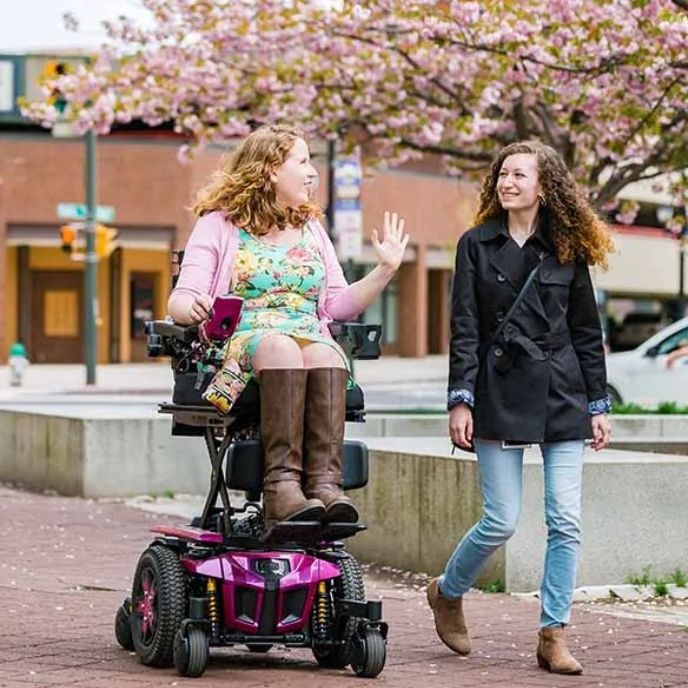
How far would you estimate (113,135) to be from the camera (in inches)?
1934

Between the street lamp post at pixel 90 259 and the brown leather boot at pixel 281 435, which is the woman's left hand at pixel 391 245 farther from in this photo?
the street lamp post at pixel 90 259

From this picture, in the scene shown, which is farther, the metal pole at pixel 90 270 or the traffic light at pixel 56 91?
the metal pole at pixel 90 270

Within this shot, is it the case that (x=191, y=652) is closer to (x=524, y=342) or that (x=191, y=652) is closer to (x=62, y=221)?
(x=524, y=342)

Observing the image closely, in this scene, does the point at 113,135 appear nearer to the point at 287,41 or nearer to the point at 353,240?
the point at 353,240

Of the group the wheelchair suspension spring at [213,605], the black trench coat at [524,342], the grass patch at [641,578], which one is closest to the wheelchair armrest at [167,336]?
the wheelchair suspension spring at [213,605]

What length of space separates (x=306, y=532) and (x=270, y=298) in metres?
0.87

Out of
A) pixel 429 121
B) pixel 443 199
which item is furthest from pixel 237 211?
pixel 443 199

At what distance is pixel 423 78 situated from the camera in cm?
1809

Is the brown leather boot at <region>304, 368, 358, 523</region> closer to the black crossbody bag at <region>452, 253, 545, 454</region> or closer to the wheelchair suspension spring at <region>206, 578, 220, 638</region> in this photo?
the wheelchair suspension spring at <region>206, 578, 220, 638</region>

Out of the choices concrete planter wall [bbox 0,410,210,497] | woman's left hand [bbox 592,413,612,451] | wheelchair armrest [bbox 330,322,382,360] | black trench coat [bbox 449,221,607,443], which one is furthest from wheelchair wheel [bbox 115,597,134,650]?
concrete planter wall [bbox 0,410,210,497]

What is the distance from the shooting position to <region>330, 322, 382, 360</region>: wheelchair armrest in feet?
24.1

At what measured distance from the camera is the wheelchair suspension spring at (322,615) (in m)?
7.32

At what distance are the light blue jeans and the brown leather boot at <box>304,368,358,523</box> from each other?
714mm

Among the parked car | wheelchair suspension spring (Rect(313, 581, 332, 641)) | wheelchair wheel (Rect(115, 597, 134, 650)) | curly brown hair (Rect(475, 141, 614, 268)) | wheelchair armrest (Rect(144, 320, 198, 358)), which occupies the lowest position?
wheelchair wheel (Rect(115, 597, 134, 650))
